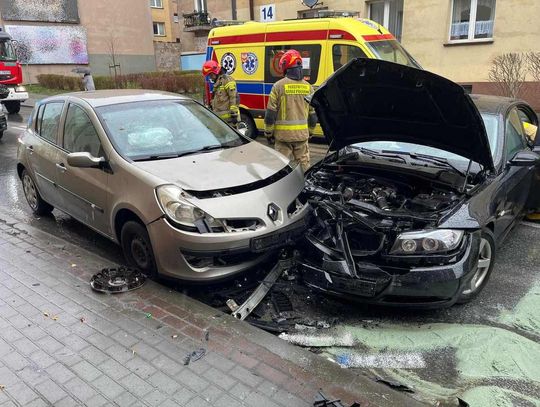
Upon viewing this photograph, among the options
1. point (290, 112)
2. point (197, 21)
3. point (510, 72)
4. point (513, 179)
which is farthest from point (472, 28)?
point (197, 21)

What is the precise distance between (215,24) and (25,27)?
24.0 metres

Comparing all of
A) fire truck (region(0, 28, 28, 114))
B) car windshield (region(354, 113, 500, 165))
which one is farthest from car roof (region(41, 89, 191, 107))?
fire truck (region(0, 28, 28, 114))

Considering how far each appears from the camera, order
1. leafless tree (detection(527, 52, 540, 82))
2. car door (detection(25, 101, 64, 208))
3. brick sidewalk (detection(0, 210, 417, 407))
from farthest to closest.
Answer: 1. leafless tree (detection(527, 52, 540, 82))
2. car door (detection(25, 101, 64, 208))
3. brick sidewalk (detection(0, 210, 417, 407))

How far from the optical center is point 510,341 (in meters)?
3.28

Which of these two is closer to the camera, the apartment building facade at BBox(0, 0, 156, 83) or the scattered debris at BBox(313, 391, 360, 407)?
the scattered debris at BBox(313, 391, 360, 407)

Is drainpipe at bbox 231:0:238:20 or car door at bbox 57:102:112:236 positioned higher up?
drainpipe at bbox 231:0:238:20

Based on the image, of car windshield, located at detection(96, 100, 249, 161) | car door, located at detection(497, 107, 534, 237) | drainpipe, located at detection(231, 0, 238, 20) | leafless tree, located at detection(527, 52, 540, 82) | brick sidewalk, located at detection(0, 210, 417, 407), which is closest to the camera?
brick sidewalk, located at detection(0, 210, 417, 407)

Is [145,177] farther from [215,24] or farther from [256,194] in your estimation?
[215,24]

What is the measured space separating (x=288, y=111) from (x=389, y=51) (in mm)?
4160

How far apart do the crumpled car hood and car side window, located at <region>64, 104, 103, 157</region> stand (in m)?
0.70

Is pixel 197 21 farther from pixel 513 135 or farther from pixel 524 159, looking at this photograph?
pixel 524 159

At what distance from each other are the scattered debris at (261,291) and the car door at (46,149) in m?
2.73

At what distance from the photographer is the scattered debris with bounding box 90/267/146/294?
3.86 m

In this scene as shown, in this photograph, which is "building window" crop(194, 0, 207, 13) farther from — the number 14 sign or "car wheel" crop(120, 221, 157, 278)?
"car wheel" crop(120, 221, 157, 278)
